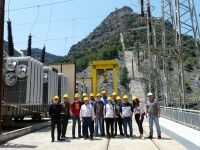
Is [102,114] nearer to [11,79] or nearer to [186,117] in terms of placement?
[186,117]

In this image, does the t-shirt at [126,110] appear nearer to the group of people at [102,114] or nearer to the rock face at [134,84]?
the group of people at [102,114]

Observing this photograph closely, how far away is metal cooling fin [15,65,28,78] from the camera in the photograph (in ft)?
45.6

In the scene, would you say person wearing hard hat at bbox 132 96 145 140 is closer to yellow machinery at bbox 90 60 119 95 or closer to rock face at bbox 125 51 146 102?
yellow machinery at bbox 90 60 119 95

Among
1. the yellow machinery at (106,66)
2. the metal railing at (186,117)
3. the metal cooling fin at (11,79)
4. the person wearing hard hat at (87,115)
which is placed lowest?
the metal railing at (186,117)

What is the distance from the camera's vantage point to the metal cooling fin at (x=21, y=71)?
13.9 m

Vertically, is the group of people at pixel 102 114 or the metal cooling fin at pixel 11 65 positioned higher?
the metal cooling fin at pixel 11 65

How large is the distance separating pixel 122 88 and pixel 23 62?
2469 inches

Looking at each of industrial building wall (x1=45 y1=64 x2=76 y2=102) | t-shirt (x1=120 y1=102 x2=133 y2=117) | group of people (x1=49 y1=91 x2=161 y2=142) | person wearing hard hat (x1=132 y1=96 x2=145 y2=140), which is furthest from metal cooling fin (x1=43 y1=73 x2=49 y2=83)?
person wearing hard hat (x1=132 y1=96 x2=145 y2=140)

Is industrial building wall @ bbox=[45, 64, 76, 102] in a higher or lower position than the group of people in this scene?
higher

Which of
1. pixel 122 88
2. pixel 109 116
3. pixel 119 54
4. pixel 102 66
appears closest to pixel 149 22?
pixel 102 66

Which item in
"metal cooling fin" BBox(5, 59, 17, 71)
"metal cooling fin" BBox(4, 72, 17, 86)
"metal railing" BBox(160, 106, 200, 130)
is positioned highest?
"metal cooling fin" BBox(5, 59, 17, 71)

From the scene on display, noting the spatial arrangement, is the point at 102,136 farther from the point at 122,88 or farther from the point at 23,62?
the point at 122,88

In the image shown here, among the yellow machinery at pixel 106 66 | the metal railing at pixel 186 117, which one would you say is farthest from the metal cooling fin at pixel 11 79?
the yellow machinery at pixel 106 66

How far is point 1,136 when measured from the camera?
8.77 meters
